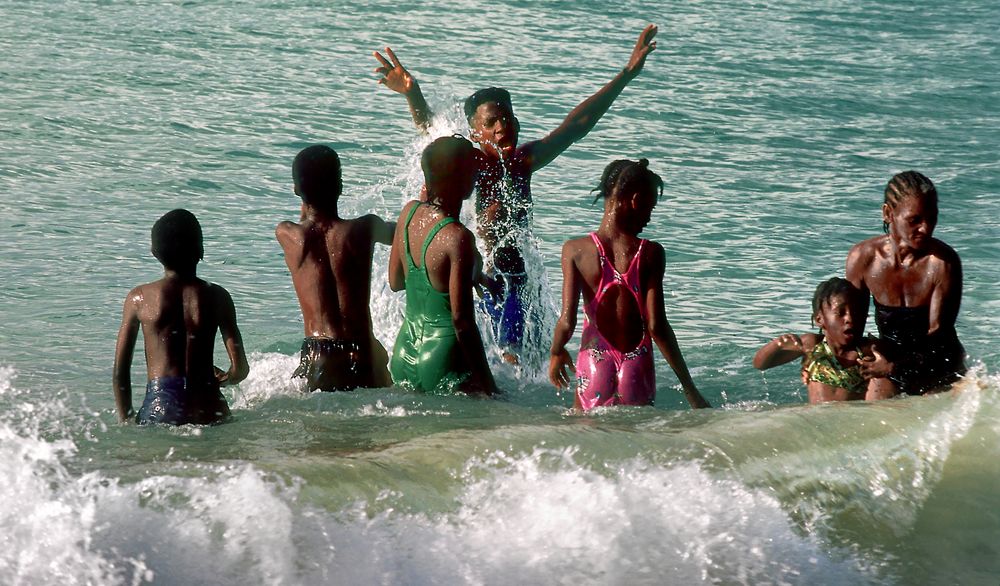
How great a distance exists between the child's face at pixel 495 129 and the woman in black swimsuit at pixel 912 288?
2.11 meters

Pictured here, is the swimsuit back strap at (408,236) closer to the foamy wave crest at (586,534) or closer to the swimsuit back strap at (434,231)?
the swimsuit back strap at (434,231)

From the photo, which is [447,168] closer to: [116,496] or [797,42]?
[116,496]

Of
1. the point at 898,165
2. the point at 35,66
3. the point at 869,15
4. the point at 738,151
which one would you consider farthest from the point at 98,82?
the point at 869,15

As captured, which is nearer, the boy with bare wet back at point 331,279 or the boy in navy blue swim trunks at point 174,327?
the boy in navy blue swim trunks at point 174,327

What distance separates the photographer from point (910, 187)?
226 inches

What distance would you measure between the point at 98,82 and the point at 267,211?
18.9 ft

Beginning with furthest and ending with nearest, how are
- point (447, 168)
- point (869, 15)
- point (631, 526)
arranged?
point (869, 15), point (447, 168), point (631, 526)

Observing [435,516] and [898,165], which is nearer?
[435,516]

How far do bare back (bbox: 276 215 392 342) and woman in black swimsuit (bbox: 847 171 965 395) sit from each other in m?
2.26

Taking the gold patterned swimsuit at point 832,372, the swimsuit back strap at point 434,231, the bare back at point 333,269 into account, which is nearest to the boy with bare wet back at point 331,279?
the bare back at point 333,269

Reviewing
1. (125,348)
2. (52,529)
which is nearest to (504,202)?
(125,348)

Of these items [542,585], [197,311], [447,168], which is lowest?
[542,585]

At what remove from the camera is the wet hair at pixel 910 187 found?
5727 millimetres

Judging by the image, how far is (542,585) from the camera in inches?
178
